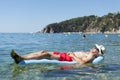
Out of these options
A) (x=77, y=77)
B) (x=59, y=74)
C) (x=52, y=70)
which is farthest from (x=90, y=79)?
(x=52, y=70)

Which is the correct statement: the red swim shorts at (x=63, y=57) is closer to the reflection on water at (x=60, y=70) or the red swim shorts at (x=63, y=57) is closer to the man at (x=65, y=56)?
the man at (x=65, y=56)

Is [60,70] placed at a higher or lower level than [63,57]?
lower

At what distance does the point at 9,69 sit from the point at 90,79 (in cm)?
446

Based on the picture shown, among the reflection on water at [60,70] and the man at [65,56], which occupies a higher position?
the man at [65,56]

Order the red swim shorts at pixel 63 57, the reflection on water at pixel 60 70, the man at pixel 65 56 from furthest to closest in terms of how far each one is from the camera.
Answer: the red swim shorts at pixel 63 57 < the man at pixel 65 56 < the reflection on water at pixel 60 70

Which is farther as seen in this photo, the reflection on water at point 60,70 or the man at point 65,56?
the man at point 65,56

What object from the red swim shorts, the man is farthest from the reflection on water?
the red swim shorts

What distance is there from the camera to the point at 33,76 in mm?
13898

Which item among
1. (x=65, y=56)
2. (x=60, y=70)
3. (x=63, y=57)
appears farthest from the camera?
(x=65, y=56)

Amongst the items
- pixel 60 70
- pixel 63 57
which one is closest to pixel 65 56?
pixel 63 57

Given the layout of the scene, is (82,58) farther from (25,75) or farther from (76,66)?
(25,75)

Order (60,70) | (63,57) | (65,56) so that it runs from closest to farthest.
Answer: (60,70) < (63,57) < (65,56)

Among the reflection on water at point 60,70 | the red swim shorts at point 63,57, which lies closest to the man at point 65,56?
the red swim shorts at point 63,57

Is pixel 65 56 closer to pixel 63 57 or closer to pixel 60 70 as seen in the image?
pixel 63 57
